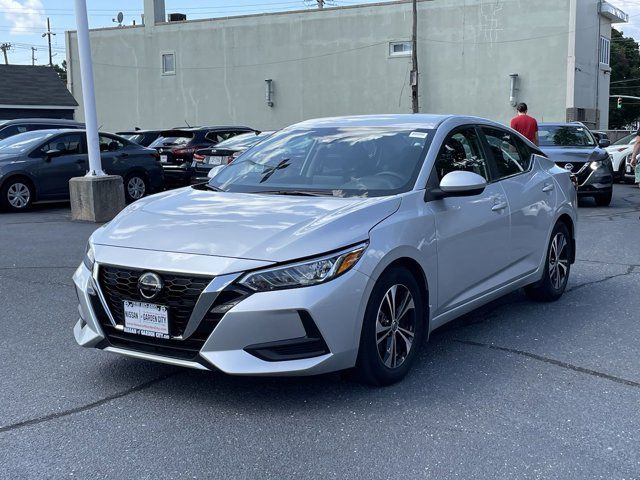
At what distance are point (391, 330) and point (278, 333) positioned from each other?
834 millimetres

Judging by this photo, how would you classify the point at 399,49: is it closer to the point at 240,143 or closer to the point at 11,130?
the point at 11,130

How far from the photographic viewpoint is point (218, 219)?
14.3ft

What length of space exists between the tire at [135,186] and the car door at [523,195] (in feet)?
33.3

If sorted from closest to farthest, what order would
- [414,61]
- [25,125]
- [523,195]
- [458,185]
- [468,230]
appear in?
[458,185], [468,230], [523,195], [25,125], [414,61]

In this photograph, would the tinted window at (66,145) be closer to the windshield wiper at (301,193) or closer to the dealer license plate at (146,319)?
the windshield wiper at (301,193)

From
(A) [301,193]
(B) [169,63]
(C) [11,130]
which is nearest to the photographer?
(A) [301,193]

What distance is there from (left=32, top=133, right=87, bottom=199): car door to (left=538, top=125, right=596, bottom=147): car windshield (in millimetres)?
8900

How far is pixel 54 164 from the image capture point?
13.9 meters

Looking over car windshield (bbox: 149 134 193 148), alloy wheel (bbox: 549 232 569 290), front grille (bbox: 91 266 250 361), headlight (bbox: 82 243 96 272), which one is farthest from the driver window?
car windshield (bbox: 149 134 193 148)

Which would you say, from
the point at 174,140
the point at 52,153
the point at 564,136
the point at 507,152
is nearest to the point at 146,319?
the point at 507,152

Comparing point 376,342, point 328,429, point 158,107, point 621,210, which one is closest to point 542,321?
point 376,342

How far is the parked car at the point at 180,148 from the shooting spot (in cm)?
1678

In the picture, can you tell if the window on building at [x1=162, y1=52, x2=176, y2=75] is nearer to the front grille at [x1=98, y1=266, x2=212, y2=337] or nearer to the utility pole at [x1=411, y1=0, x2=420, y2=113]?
the utility pole at [x1=411, y1=0, x2=420, y2=113]

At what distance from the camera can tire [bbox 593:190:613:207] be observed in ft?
47.1
